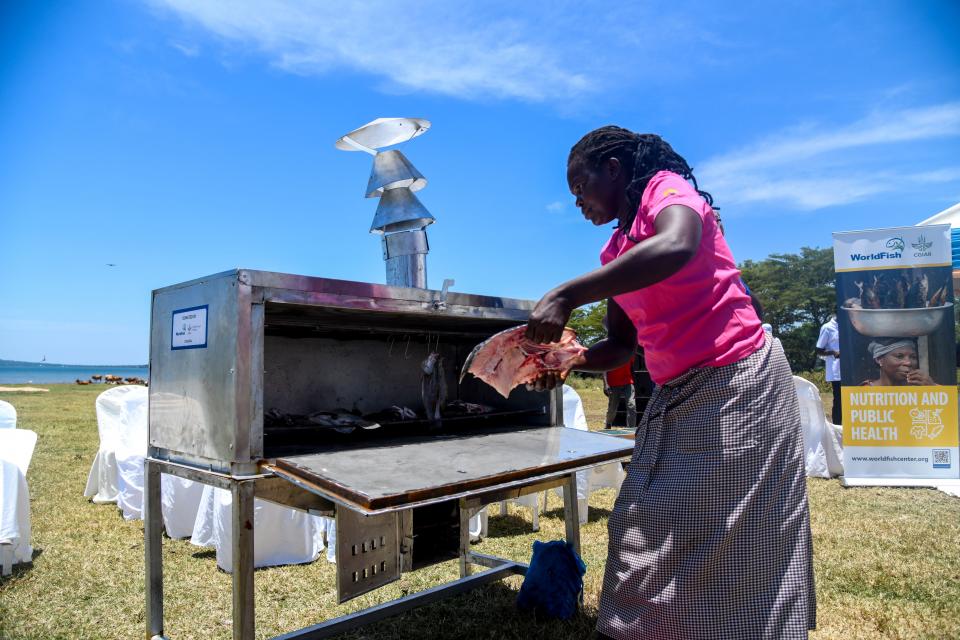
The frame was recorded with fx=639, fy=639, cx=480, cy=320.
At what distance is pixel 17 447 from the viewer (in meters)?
4.32

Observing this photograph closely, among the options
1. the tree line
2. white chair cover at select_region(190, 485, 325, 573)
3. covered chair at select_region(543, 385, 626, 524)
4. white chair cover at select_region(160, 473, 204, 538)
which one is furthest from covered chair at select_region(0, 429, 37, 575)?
the tree line

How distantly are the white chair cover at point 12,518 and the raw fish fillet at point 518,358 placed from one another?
130 inches

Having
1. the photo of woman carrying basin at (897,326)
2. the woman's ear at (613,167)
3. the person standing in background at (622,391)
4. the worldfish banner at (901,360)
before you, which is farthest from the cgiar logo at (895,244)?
the woman's ear at (613,167)

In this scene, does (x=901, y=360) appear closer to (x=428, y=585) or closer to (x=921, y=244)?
(x=921, y=244)

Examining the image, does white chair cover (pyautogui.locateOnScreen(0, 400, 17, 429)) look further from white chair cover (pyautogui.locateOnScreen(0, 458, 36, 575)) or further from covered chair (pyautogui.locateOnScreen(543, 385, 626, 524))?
covered chair (pyautogui.locateOnScreen(543, 385, 626, 524))

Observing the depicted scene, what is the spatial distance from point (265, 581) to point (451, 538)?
4.94 feet

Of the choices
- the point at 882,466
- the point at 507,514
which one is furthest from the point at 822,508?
the point at 507,514

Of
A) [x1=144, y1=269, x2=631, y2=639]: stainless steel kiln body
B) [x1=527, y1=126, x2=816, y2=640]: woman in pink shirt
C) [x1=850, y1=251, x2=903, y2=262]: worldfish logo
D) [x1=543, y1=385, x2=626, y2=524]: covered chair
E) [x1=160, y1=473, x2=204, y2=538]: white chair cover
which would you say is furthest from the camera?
[x1=850, y1=251, x2=903, y2=262]: worldfish logo

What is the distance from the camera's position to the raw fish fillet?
8.12ft

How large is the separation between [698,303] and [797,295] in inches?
1176

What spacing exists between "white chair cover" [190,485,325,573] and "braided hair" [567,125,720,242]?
3.12 m

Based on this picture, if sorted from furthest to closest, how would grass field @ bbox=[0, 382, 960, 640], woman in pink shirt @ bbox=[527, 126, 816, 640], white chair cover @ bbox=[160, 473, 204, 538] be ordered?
white chair cover @ bbox=[160, 473, 204, 538], grass field @ bbox=[0, 382, 960, 640], woman in pink shirt @ bbox=[527, 126, 816, 640]

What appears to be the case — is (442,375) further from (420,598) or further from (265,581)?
(265,581)

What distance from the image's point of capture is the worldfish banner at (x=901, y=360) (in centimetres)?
688
